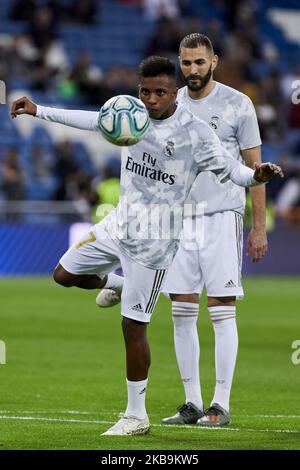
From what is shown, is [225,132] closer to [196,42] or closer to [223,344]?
[196,42]

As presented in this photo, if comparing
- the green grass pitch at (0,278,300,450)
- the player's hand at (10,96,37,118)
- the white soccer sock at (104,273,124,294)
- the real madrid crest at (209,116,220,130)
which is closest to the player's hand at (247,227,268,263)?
the real madrid crest at (209,116,220,130)

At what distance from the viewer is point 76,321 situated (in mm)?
17141

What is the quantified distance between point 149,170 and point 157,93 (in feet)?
1.64

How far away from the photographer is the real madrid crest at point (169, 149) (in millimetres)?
8146

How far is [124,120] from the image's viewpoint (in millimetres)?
7582

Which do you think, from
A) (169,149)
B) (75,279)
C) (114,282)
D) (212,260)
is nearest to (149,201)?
(169,149)

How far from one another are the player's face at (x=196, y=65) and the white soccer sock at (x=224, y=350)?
1.61m

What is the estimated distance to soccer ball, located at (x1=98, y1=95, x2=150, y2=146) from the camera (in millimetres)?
7594

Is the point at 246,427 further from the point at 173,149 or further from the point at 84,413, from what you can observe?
A: the point at 173,149

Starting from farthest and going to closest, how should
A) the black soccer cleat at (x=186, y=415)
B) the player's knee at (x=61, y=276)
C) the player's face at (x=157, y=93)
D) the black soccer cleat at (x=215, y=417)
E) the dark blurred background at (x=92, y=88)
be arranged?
the dark blurred background at (x=92, y=88) < the black soccer cleat at (x=186, y=415) < the black soccer cleat at (x=215, y=417) < the player's knee at (x=61, y=276) < the player's face at (x=157, y=93)

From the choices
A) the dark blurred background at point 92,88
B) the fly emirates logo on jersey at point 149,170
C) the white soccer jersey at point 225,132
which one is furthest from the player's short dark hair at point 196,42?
the dark blurred background at point 92,88

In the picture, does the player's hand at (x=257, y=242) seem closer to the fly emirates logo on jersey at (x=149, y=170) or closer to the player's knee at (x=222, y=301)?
the player's knee at (x=222, y=301)

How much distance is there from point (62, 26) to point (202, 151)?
22.1 m

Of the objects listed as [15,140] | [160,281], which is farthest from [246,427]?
[15,140]
